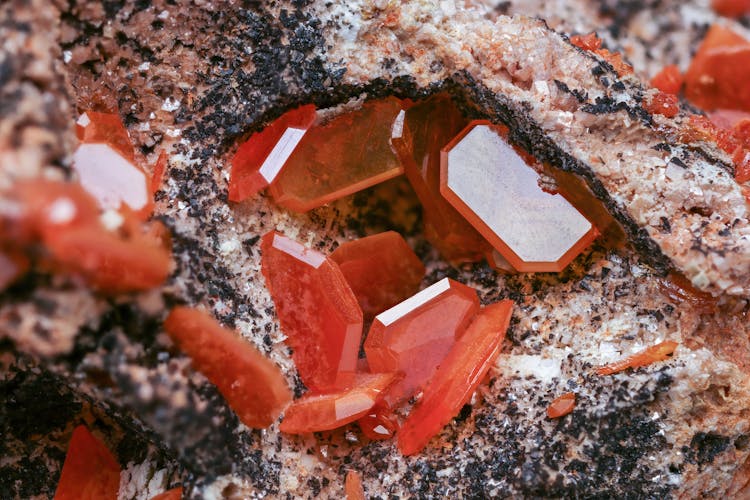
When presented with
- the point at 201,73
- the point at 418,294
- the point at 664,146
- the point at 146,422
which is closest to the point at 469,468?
the point at 418,294

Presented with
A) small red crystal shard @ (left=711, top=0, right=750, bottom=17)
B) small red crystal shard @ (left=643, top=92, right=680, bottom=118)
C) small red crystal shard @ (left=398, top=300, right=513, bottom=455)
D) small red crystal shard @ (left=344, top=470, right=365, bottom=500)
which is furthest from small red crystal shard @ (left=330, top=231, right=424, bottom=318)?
small red crystal shard @ (left=711, top=0, right=750, bottom=17)

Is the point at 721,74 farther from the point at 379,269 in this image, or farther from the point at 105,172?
the point at 105,172

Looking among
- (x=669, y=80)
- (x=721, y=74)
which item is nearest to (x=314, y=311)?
(x=669, y=80)

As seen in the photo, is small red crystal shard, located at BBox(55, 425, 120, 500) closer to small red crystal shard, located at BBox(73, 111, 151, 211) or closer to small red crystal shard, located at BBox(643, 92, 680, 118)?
small red crystal shard, located at BBox(73, 111, 151, 211)

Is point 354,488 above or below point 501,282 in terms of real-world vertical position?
below

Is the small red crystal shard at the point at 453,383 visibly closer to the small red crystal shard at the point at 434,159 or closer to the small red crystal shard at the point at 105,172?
the small red crystal shard at the point at 434,159

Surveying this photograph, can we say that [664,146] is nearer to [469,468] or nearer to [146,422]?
[469,468]
